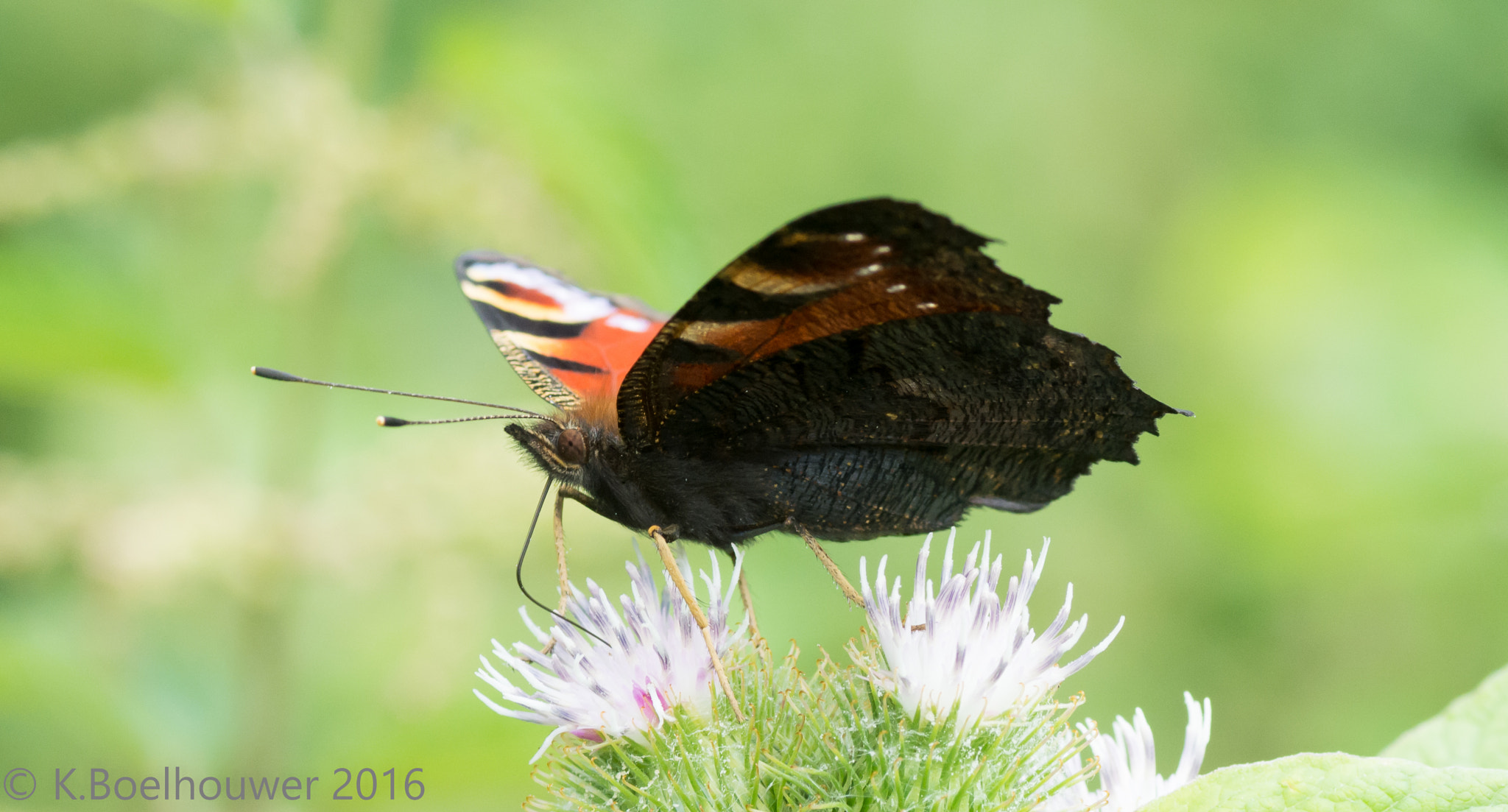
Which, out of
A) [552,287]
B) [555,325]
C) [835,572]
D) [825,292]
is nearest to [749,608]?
[835,572]

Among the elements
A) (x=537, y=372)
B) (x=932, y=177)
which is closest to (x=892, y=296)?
(x=537, y=372)

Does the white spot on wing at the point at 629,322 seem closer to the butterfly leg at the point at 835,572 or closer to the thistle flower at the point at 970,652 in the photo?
the butterfly leg at the point at 835,572

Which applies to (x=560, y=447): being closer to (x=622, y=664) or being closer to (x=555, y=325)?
(x=622, y=664)

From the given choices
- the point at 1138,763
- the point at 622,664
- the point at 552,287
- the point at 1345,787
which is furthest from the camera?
the point at 552,287

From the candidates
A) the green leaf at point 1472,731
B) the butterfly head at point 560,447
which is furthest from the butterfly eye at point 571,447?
the green leaf at point 1472,731

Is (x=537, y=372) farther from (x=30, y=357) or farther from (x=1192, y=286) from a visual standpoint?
(x=1192, y=286)
